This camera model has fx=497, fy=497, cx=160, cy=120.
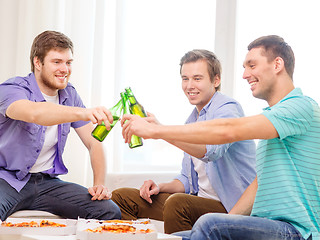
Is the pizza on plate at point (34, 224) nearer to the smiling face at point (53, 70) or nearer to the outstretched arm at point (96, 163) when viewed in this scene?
A: the outstretched arm at point (96, 163)

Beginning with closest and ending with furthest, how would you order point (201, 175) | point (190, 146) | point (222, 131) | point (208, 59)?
point (222, 131) → point (190, 146) → point (201, 175) → point (208, 59)

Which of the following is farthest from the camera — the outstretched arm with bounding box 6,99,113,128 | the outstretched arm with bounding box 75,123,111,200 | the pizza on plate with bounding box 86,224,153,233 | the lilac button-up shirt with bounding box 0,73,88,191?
the outstretched arm with bounding box 75,123,111,200

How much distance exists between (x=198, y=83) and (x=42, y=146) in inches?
33.4

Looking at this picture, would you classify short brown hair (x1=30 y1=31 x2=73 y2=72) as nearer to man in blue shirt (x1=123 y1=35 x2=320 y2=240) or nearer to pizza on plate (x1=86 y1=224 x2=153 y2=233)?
man in blue shirt (x1=123 y1=35 x2=320 y2=240)

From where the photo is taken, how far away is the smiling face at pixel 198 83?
8.21ft

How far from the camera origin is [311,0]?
3252mm

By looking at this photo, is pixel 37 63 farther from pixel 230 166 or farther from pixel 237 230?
pixel 237 230

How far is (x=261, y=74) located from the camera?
1955mm

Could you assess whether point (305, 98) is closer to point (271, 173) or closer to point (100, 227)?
point (271, 173)

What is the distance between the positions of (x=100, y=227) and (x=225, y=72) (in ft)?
7.98

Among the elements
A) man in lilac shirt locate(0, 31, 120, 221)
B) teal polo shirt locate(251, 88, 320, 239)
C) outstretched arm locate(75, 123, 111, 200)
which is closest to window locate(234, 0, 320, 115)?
outstretched arm locate(75, 123, 111, 200)

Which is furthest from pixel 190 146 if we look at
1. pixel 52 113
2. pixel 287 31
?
pixel 287 31

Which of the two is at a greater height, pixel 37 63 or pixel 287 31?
pixel 287 31

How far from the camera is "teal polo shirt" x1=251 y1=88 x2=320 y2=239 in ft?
5.59
